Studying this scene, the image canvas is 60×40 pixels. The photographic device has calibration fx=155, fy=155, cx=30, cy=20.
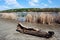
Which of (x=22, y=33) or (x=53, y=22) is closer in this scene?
(x=22, y=33)

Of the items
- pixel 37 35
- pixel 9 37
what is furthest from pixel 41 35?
pixel 9 37

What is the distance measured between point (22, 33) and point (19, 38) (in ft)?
4.85

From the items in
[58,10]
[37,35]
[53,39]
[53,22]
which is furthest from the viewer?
[58,10]

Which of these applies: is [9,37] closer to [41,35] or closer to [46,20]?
[41,35]

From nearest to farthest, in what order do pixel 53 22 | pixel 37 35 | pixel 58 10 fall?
pixel 37 35 < pixel 53 22 < pixel 58 10

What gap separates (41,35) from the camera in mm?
11367

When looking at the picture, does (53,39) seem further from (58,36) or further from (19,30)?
(19,30)

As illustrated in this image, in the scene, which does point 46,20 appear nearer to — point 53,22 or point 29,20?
point 53,22

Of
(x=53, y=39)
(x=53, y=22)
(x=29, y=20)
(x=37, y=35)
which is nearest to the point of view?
(x=53, y=39)

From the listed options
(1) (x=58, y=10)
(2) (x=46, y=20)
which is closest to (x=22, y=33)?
(2) (x=46, y=20)

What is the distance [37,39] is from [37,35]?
757 millimetres

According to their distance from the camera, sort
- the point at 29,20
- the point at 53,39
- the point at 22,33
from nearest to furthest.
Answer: the point at 53,39, the point at 22,33, the point at 29,20

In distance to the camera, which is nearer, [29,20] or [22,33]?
Answer: [22,33]

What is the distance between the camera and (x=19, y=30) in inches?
515
